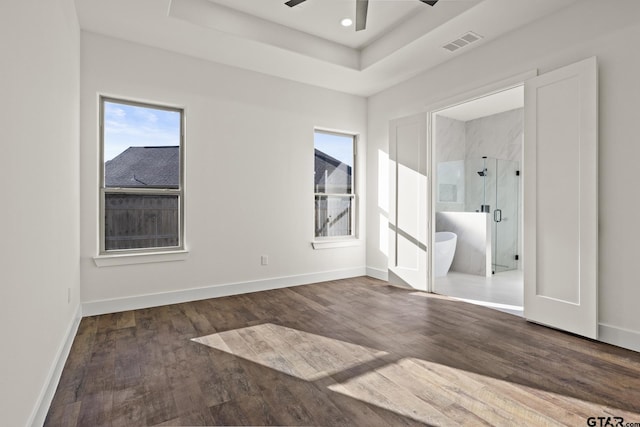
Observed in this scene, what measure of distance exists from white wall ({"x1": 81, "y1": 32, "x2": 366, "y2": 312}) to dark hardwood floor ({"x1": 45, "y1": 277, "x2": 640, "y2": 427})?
0.55m

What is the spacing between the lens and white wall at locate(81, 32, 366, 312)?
134 inches

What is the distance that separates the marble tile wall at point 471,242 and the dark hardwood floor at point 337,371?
7.17ft

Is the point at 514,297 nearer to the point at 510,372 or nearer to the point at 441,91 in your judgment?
the point at 510,372

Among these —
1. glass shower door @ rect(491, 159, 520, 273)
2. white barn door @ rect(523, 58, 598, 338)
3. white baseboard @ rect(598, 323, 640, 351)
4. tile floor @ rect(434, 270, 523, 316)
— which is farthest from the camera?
glass shower door @ rect(491, 159, 520, 273)

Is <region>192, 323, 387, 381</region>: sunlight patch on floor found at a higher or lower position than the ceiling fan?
lower

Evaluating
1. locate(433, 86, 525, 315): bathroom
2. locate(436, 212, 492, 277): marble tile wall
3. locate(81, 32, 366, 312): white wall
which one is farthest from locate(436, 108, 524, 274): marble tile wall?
locate(81, 32, 366, 312): white wall

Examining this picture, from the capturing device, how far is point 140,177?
3742 mm

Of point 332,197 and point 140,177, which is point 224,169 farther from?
point 332,197

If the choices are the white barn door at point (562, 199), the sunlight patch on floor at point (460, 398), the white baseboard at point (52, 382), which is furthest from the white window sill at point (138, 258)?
the white barn door at point (562, 199)

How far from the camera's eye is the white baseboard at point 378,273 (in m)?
5.02

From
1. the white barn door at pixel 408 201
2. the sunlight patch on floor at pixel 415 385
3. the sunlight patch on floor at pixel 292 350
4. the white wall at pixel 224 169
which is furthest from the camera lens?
the white barn door at pixel 408 201

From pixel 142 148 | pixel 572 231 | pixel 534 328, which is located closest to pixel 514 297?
pixel 534 328

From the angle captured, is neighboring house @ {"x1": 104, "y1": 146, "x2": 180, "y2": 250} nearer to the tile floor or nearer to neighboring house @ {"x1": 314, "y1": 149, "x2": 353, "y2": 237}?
neighboring house @ {"x1": 314, "y1": 149, "x2": 353, "y2": 237}

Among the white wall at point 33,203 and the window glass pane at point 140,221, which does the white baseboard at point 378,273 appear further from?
the white wall at point 33,203
